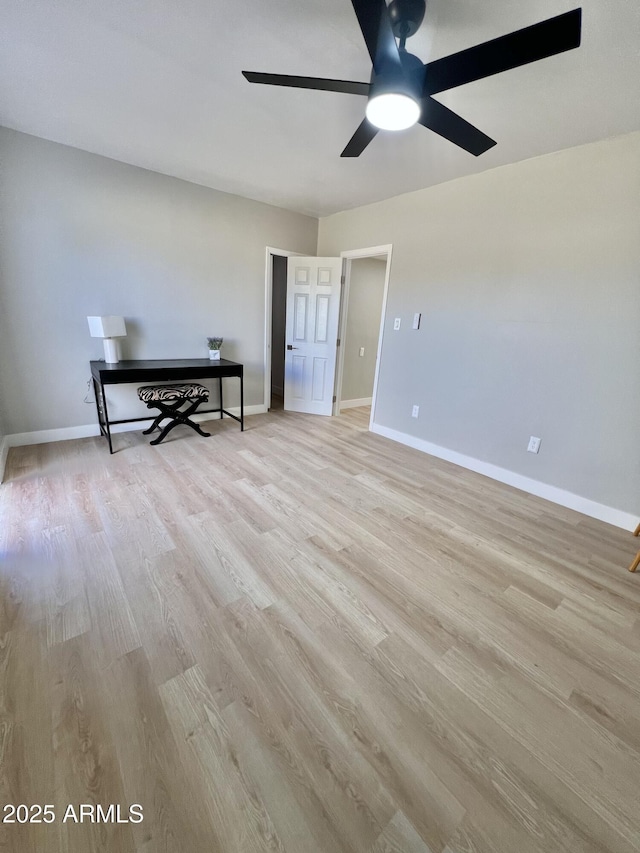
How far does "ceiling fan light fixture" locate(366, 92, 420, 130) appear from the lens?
53.6 inches

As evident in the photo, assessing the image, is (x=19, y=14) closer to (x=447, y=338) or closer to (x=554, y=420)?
(x=447, y=338)

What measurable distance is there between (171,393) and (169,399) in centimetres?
6

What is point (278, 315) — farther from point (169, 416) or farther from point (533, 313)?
point (533, 313)

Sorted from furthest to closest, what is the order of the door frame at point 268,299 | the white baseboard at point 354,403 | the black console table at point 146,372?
the white baseboard at point 354,403 < the door frame at point 268,299 < the black console table at point 146,372

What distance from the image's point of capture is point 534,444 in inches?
109

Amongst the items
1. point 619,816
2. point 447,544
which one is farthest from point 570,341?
point 619,816

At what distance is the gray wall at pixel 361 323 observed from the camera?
15.3 feet

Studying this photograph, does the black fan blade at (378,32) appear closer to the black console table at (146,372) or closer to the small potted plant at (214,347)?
the black console table at (146,372)

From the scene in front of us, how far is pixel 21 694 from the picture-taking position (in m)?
1.13

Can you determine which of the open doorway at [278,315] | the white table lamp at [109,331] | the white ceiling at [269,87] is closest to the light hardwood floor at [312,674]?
the white table lamp at [109,331]

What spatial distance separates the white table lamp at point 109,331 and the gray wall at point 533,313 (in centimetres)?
278

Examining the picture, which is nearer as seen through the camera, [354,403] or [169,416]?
[169,416]

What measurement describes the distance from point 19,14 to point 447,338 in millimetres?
3321

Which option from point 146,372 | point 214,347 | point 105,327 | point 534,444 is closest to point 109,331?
point 105,327
